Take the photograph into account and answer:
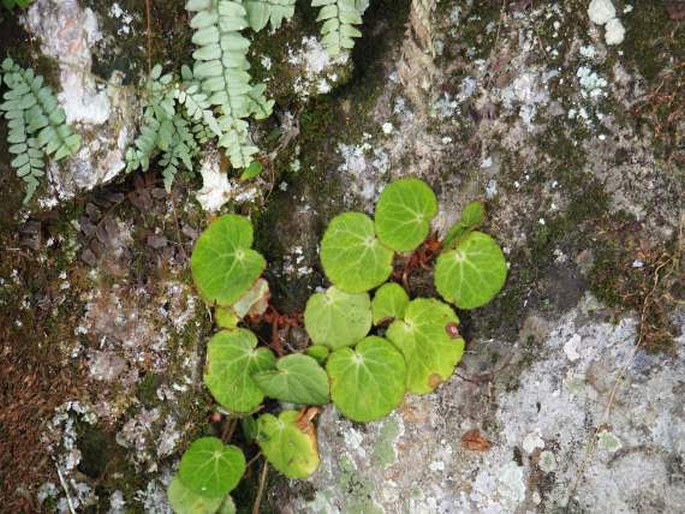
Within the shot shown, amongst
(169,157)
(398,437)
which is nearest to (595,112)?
(398,437)

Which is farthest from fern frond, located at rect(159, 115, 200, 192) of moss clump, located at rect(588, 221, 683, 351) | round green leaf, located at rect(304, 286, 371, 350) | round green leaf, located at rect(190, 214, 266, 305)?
moss clump, located at rect(588, 221, 683, 351)

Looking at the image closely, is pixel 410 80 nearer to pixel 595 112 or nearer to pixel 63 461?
pixel 595 112

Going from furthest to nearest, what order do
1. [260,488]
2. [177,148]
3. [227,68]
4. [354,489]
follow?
[260,488] → [354,489] → [177,148] → [227,68]

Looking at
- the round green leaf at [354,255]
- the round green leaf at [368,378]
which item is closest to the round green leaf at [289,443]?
the round green leaf at [368,378]

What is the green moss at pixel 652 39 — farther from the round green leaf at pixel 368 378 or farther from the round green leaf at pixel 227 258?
the round green leaf at pixel 227 258

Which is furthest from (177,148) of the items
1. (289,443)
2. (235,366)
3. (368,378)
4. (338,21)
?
(289,443)

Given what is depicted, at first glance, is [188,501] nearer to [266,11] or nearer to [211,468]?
[211,468]
